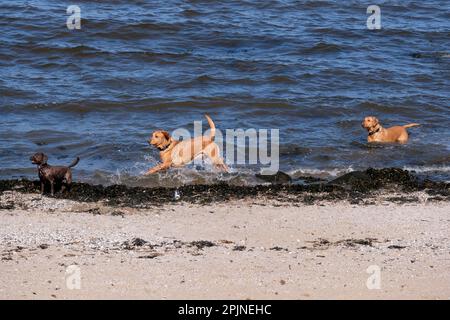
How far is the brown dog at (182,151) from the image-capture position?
12.5m

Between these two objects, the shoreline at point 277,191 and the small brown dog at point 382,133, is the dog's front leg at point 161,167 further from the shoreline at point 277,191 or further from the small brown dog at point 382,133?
the small brown dog at point 382,133

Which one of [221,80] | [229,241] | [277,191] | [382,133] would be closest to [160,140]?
[277,191]

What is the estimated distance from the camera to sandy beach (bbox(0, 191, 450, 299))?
777 cm

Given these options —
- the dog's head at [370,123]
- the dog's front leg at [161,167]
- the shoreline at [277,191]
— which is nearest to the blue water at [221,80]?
the dog's front leg at [161,167]

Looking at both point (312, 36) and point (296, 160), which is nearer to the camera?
point (296, 160)

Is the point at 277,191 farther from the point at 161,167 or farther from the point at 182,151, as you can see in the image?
the point at 161,167

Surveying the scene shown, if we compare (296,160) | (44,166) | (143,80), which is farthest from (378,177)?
(143,80)

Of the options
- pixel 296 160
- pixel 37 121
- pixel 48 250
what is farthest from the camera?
pixel 37 121

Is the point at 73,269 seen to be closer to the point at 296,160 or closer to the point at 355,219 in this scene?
the point at 355,219

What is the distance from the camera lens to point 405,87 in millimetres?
18094

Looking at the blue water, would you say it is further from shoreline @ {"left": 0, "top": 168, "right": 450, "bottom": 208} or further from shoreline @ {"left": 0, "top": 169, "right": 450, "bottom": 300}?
shoreline @ {"left": 0, "top": 169, "right": 450, "bottom": 300}

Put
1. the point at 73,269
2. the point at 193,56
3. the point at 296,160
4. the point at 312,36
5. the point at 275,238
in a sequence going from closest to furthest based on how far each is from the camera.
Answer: the point at 73,269, the point at 275,238, the point at 296,160, the point at 193,56, the point at 312,36

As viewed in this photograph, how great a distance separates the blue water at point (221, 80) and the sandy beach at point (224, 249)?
2.17 metres
